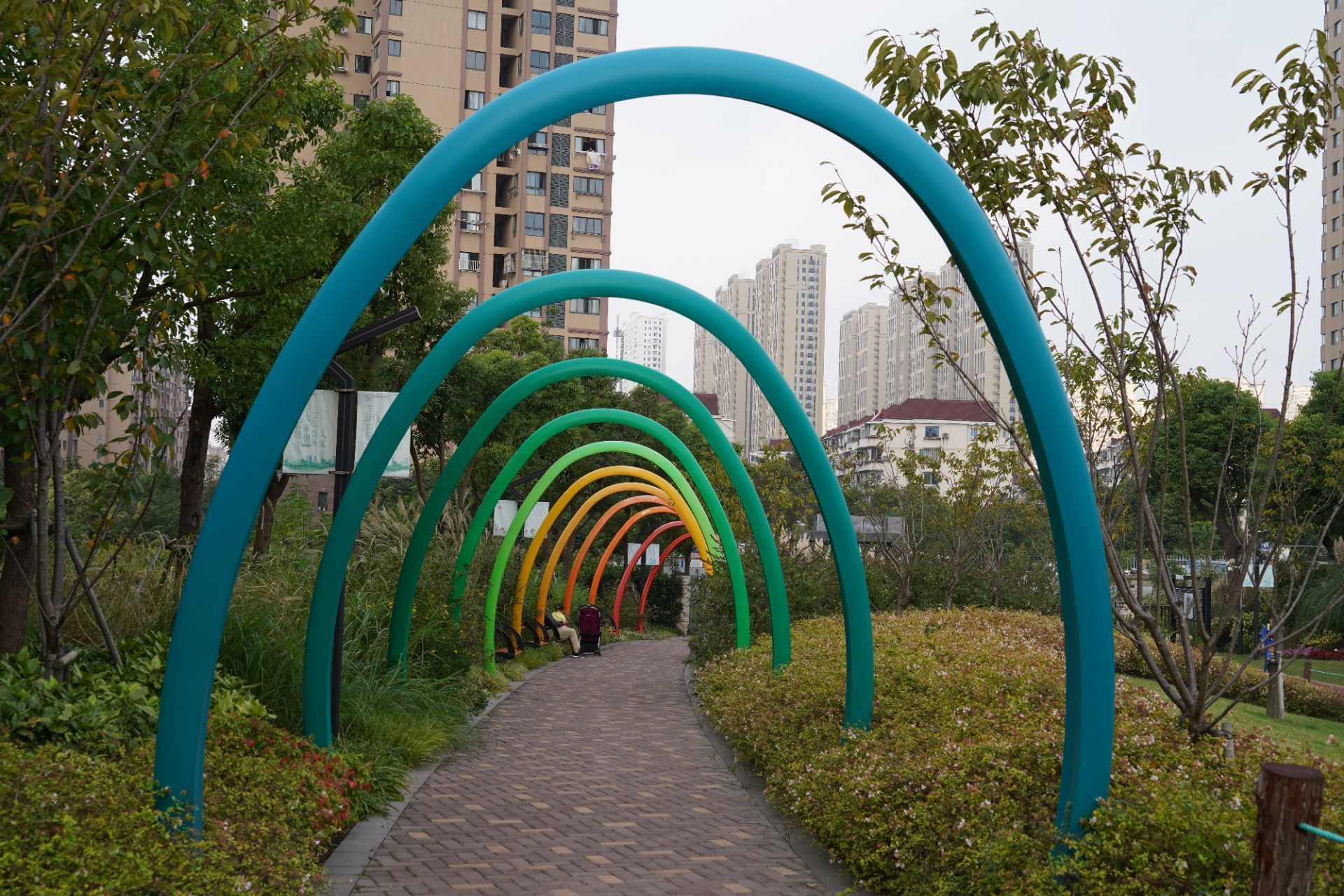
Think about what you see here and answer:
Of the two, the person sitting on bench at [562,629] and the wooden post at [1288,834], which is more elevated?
the wooden post at [1288,834]

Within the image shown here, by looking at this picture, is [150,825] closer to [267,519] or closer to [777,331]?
[267,519]

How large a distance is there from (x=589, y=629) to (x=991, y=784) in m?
15.2

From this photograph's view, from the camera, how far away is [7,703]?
5.69 m

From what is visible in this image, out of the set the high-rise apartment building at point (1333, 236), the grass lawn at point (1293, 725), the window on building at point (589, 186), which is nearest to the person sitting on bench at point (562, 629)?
Answer: the grass lawn at point (1293, 725)

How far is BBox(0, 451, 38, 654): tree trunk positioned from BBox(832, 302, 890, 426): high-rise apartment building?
122869 millimetres

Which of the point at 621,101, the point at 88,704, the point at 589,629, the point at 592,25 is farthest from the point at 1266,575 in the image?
the point at 592,25

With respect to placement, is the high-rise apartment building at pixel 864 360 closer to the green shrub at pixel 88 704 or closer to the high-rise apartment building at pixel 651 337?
the high-rise apartment building at pixel 651 337

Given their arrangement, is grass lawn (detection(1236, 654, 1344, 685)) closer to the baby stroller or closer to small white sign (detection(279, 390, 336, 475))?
the baby stroller

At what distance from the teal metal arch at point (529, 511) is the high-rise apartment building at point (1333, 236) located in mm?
44291

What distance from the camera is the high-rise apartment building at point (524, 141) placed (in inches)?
2026

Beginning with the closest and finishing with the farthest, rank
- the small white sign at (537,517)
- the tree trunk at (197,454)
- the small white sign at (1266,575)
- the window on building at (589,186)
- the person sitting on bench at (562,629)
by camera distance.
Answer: the small white sign at (1266,575)
the tree trunk at (197,454)
the small white sign at (537,517)
the person sitting on bench at (562,629)
the window on building at (589,186)

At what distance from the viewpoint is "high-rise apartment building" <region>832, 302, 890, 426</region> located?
438ft

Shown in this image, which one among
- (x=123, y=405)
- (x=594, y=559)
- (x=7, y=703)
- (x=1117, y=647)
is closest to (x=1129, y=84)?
(x=123, y=405)

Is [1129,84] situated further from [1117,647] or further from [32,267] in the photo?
[1117,647]
